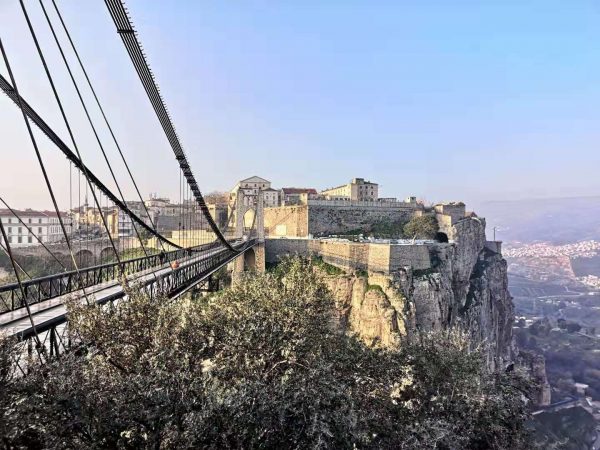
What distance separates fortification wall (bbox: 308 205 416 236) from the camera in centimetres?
4394

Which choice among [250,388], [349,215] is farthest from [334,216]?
[250,388]

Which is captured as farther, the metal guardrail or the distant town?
the distant town

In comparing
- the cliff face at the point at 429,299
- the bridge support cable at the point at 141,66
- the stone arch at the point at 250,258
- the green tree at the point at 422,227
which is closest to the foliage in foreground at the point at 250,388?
the bridge support cable at the point at 141,66

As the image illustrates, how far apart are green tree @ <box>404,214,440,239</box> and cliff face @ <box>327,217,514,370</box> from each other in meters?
2.21

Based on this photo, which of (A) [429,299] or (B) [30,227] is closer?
(A) [429,299]

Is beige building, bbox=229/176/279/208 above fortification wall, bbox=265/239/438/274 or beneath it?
above

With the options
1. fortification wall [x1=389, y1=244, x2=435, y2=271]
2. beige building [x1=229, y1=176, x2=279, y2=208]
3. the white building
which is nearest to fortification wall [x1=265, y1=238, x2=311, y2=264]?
fortification wall [x1=389, y1=244, x2=435, y2=271]

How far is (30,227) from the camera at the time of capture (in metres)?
47.4

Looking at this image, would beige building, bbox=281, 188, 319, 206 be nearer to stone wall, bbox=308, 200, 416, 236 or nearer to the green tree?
stone wall, bbox=308, 200, 416, 236

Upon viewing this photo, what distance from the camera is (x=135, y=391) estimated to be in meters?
5.17

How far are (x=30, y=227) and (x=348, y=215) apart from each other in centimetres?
3772

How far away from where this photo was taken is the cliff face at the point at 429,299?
1043 inches

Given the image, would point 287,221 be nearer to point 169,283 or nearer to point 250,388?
point 169,283

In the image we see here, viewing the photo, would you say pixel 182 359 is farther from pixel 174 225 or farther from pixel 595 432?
pixel 595 432
